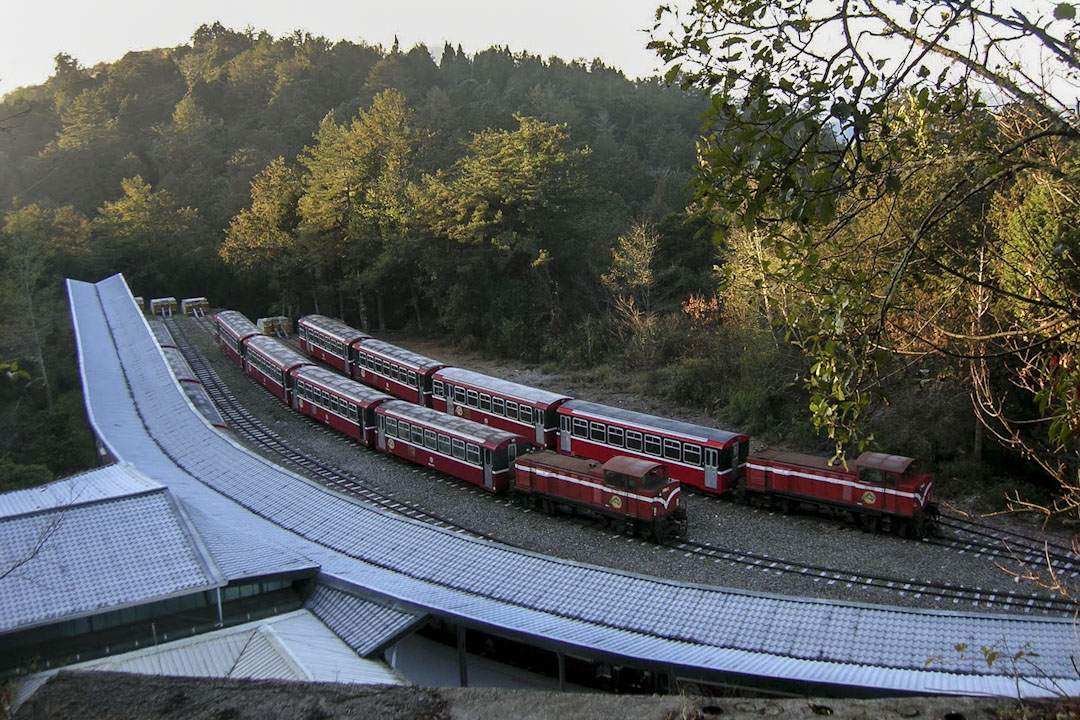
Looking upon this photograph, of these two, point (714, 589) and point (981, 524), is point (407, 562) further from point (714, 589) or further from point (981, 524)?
point (981, 524)

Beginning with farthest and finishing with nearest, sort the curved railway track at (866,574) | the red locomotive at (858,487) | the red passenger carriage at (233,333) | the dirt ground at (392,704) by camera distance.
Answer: the red passenger carriage at (233,333), the red locomotive at (858,487), the curved railway track at (866,574), the dirt ground at (392,704)

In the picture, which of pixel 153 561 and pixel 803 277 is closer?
pixel 803 277

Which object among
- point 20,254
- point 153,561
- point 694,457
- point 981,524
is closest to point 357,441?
point 694,457

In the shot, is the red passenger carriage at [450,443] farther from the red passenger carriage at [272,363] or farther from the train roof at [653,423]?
the red passenger carriage at [272,363]

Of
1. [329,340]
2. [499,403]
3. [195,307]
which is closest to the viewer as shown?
[499,403]

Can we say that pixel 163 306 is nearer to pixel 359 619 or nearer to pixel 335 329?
pixel 335 329

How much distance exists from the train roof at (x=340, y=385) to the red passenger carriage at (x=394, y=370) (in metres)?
1.09

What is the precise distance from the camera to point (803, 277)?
4629 mm

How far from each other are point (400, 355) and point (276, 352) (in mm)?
5673

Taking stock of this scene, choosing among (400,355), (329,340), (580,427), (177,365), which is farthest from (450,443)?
(177,365)

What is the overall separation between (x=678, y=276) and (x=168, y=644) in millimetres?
28553

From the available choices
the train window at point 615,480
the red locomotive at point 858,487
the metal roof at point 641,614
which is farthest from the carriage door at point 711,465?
the metal roof at point 641,614

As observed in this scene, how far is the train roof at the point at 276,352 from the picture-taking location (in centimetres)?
2950

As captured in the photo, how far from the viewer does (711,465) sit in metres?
19.2
